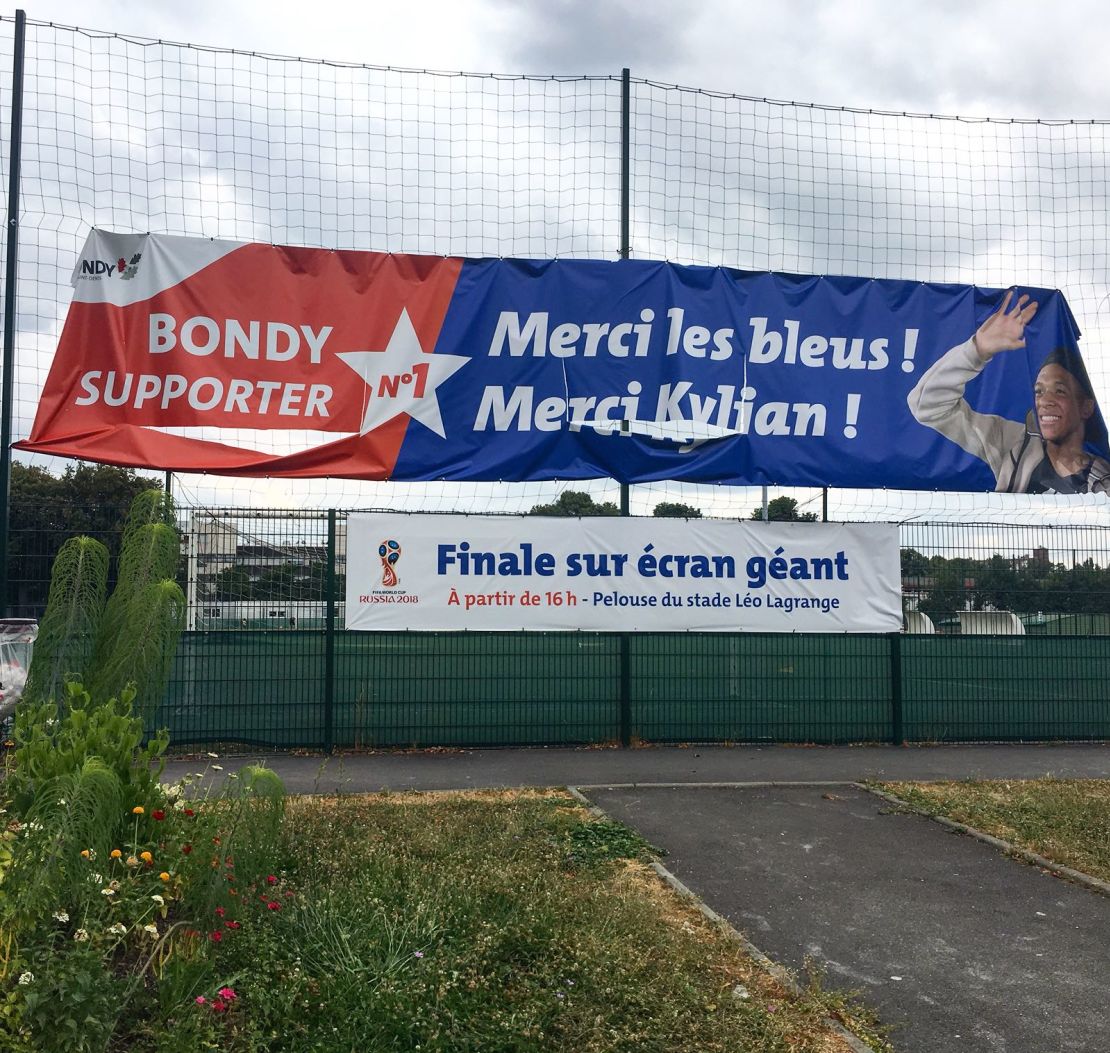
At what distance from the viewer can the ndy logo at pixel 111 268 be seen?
32.2 ft

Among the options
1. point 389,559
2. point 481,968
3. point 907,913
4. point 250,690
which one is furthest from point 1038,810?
point 250,690

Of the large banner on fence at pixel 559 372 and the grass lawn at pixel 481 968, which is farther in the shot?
the large banner on fence at pixel 559 372

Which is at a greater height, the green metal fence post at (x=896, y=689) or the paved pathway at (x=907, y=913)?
the green metal fence post at (x=896, y=689)

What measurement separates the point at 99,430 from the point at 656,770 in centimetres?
653

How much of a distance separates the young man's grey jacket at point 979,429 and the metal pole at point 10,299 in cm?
961

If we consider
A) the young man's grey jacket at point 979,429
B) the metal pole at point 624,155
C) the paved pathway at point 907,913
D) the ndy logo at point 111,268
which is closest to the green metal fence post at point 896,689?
the young man's grey jacket at point 979,429

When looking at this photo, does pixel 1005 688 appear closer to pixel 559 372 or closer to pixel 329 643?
pixel 559 372

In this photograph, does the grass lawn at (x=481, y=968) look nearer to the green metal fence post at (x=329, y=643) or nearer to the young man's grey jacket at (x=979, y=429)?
the green metal fence post at (x=329, y=643)

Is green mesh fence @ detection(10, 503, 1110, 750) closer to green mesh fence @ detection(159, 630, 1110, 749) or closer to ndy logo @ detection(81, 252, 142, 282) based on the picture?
green mesh fence @ detection(159, 630, 1110, 749)

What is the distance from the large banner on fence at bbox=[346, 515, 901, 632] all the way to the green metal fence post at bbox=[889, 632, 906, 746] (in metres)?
0.52

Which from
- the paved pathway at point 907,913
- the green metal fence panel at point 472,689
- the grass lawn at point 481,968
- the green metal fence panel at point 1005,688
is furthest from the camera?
the green metal fence panel at point 1005,688

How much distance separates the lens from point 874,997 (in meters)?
4.51

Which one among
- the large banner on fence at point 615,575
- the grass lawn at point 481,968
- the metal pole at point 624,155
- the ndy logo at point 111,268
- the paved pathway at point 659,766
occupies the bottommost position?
the paved pathway at point 659,766

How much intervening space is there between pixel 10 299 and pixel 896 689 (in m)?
10.6
